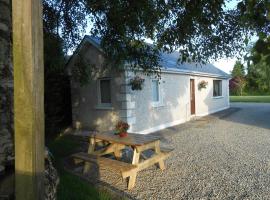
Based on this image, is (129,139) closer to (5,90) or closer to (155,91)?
(5,90)

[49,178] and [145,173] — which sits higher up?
[49,178]

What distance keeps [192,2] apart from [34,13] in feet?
12.6

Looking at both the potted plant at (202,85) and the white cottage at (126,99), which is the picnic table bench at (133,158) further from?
the potted plant at (202,85)

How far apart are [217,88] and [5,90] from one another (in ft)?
70.3

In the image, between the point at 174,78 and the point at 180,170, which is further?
the point at 174,78

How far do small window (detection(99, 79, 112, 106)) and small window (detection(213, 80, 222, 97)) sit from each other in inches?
467

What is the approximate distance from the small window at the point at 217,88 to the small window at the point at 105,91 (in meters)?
11.9

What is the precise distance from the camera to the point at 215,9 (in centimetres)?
484

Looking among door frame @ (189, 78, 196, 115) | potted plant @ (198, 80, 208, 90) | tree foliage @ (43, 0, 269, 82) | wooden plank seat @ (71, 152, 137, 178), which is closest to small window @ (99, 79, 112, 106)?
tree foliage @ (43, 0, 269, 82)

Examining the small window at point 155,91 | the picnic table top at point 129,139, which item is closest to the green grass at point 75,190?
the picnic table top at point 129,139

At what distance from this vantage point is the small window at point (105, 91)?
12.1m

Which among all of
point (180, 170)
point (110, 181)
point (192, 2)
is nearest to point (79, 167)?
point (110, 181)

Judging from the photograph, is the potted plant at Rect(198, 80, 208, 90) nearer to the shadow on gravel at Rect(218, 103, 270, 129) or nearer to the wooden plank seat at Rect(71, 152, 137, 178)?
the shadow on gravel at Rect(218, 103, 270, 129)

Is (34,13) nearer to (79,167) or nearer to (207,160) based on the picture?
(79,167)
